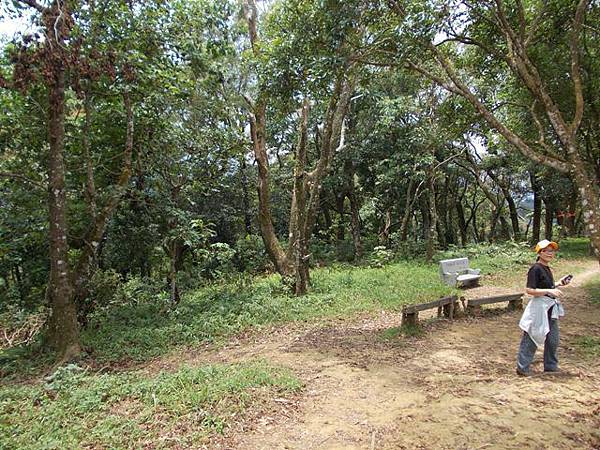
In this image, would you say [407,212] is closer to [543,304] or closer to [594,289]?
[594,289]

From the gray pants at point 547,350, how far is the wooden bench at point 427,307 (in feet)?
7.92

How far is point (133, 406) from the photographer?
15.7 ft

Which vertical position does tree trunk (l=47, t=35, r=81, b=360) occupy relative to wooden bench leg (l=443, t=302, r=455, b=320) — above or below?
above

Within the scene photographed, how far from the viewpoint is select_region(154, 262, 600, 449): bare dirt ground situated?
395 centimetres

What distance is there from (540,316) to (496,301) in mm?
3903

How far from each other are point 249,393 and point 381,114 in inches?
593

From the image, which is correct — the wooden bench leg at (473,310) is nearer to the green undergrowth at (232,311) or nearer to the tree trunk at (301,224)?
the green undergrowth at (232,311)

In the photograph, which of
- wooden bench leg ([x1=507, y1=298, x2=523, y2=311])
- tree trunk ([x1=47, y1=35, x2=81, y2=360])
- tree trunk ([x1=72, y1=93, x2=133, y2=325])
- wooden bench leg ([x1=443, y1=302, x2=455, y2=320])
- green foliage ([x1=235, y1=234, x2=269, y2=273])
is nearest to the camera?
tree trunk ([x1=47, y1=35, x2=81, y2=360])

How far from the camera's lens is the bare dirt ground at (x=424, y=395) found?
3.95 meters

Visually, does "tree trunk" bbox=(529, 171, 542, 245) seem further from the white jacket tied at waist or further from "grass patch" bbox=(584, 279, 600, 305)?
the white jacket tied at waist

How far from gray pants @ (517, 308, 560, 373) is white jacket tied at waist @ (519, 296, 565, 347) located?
124 mm

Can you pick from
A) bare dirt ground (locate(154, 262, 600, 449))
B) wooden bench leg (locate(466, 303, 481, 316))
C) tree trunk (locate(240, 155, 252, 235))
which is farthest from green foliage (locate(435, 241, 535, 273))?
tree trunk (locate(240, 155, 252, 235))

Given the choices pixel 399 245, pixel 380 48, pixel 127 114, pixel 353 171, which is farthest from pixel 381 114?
pixel 127 114

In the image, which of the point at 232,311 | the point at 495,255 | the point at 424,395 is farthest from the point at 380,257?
the point at 424,395
